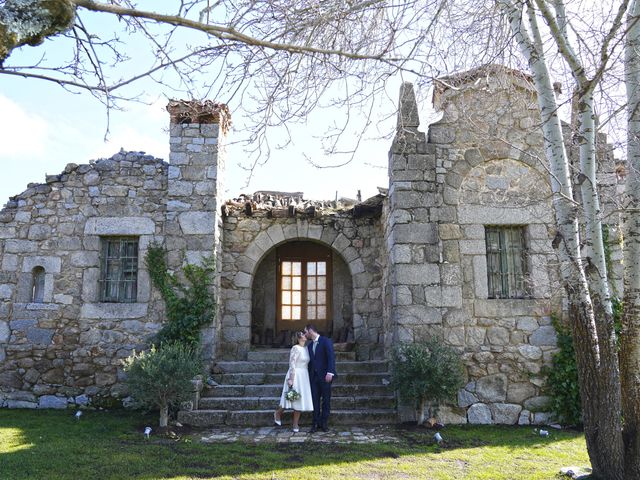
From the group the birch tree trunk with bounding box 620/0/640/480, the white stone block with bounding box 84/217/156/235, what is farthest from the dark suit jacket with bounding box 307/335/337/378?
the birch tree trunk with bounding box 620/0/640/480

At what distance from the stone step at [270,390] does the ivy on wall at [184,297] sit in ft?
2.40

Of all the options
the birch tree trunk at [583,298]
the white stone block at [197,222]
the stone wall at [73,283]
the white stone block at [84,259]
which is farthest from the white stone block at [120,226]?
the birch tree trunk at [583,298]

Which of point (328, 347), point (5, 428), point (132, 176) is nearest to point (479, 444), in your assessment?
point (328, 347)

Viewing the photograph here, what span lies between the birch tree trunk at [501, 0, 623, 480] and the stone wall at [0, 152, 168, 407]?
5825 mm

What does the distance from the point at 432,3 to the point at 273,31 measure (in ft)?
4.89

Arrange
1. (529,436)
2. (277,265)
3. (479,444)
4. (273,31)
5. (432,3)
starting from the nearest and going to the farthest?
(273,31) < (432,3) < (479,444) < (529,436) < (277,265)

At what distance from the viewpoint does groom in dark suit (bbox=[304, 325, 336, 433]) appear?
7.13 meters

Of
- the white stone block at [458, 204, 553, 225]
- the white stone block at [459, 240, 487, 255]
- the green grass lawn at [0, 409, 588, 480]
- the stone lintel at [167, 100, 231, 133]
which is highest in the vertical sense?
the stone lintel at [167, 100, 231, 133]

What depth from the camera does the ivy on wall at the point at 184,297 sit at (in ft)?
27.0

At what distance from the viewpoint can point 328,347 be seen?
731 cm

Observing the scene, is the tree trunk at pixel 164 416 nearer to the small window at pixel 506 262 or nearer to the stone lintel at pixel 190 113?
the stone lintel at pixel 190 113

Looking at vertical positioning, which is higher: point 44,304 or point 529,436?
point 44,304

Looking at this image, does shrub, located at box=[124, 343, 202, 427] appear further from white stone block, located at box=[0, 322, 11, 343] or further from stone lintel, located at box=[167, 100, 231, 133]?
stone lintel, located at box=[167, 100, 231, 133]

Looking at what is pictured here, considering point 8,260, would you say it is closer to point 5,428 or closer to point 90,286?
point 90,286
